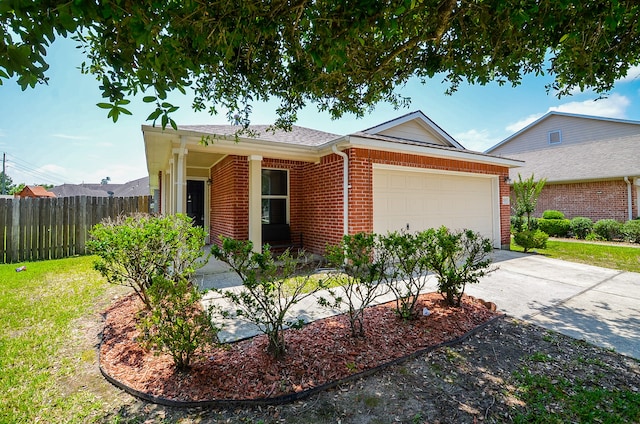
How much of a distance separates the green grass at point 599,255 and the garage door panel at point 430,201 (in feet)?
7.08

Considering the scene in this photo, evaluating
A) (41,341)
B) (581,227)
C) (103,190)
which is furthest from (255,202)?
(103,190)

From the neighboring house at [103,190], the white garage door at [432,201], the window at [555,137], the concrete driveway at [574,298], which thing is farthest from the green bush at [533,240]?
the neighboring house at [103,190]

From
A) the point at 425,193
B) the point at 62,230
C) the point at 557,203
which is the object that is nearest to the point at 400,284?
the point at 425,193

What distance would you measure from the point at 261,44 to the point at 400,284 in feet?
16.4

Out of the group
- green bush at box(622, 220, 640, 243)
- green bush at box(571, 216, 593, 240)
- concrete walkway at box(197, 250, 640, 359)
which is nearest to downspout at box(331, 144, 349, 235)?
concrete walkway at box(197, 250, 640, 359)

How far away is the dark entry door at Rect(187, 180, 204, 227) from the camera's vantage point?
35.9ft

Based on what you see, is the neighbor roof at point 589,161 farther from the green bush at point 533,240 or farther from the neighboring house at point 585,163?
the green bush at point 533,240

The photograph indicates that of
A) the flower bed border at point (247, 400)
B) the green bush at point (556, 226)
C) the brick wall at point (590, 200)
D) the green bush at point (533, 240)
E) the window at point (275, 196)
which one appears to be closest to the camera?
the flower bed border at point (247, 400)

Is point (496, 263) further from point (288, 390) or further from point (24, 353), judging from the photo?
point (24, 353)

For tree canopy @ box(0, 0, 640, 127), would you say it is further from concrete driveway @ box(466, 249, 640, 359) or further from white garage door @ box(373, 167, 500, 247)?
concrete driveway @ box(466, 249, 640, 359)

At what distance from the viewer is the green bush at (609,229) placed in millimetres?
12683

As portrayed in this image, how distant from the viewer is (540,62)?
192 inches

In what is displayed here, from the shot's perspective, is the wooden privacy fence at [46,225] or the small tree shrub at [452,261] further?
the wooden privacy fence at [46,225]

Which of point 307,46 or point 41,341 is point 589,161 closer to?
point 307,46
